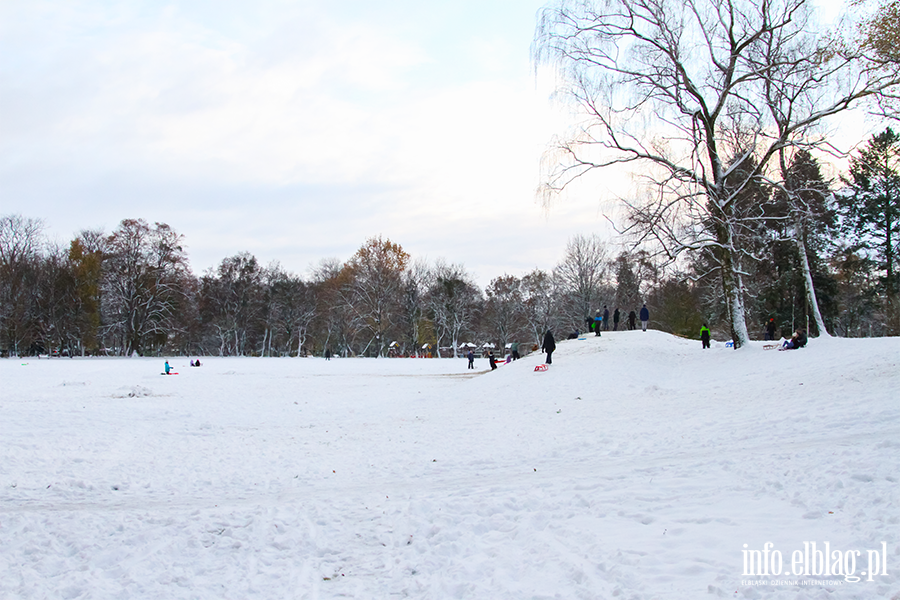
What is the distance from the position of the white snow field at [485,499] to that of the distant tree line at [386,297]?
23208 mm

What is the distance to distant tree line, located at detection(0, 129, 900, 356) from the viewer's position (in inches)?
1428

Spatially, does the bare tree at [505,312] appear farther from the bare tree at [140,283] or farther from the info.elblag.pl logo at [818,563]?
the info.elblag.pl logo at [818,563]

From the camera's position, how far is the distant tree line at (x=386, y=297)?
119ft

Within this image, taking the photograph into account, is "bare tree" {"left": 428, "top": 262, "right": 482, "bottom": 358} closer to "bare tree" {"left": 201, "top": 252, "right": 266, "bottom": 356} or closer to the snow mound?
"bare tree" {"left": 201, "top": 252, "right": 266, "bottom": 356}

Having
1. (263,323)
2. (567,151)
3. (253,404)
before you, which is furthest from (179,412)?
(263,323)

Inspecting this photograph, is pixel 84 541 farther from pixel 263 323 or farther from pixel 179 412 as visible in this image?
Answer: pixel 263 323

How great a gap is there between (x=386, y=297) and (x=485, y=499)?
2246 inches

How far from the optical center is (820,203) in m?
23.1

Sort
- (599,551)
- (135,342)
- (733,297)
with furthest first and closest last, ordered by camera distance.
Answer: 1. (135,342)
2. (733,297)
3. (599,551)

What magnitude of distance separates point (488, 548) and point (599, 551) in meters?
1.17

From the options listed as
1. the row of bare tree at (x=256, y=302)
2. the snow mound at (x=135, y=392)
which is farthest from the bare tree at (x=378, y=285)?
the snow mound at (x=135, y=392)

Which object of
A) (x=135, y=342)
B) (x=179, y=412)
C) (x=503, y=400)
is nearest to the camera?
(x=179, y=412)

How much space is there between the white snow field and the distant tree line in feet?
76.1

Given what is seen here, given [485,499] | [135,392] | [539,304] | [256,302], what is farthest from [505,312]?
[485,499]
